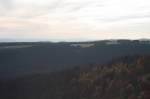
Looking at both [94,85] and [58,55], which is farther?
[58,55]

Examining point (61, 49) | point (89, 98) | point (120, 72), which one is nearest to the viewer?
point (89, 98)

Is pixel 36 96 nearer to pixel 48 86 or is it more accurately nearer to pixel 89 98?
pixel 48 86

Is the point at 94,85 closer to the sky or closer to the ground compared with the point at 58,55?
closer to the sky

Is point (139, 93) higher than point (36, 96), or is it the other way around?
point (139, 93)

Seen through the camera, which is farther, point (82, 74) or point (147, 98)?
point (82, 74)

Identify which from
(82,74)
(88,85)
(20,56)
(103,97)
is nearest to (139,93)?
(103,97)

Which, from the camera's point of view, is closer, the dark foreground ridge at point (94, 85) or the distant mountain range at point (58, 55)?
the dark foreground ridge at point (94, 85)

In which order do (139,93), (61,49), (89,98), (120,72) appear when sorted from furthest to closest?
(61,49) → (120,72) → (89,98) → (139,93)

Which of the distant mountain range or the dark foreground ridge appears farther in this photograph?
the distant mountain range
